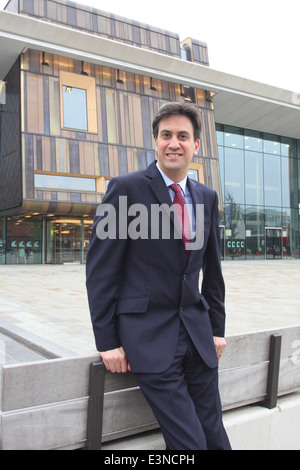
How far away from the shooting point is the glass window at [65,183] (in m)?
21.7

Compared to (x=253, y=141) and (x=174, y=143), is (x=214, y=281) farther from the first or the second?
(x=253, y=141)

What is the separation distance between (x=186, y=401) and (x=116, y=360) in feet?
1.39

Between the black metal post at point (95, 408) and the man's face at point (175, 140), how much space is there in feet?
3.94

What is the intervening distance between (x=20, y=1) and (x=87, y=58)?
14.7 feet

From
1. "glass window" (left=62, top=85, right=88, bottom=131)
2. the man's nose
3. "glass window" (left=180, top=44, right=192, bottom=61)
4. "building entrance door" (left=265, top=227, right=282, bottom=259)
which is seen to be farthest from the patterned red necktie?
"building entrance door" (left=265, top=227, right=282, bottom=259)

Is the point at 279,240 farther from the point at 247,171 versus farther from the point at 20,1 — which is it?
the point at 20,1

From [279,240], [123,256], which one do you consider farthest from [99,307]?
[279,240]

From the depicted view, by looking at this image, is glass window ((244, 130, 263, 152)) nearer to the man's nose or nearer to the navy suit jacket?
the man's nose

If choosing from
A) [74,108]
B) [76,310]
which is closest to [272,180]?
[74,108]

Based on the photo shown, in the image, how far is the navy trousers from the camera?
2.08 m

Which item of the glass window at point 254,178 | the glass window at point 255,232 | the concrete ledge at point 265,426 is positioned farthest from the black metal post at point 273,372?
the glass window at point 254,178

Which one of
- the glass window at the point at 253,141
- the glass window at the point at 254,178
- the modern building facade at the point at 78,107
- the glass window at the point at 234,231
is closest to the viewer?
the modern building facade at the point at 78,107

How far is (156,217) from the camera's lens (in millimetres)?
2254

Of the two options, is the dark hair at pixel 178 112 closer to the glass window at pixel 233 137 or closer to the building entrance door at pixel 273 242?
the glass window at pixel 233 137
